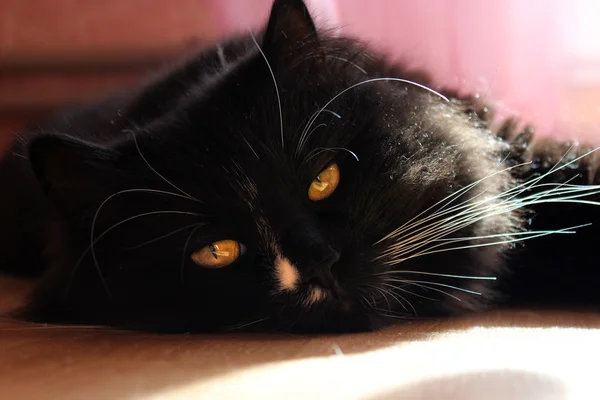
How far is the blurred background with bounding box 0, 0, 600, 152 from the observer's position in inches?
68.7

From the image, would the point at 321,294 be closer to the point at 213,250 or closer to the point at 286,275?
the point at 286,275

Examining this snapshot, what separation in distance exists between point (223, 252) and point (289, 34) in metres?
0.44

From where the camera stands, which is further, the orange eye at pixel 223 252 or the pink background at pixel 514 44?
the pink background at pixel 514 44

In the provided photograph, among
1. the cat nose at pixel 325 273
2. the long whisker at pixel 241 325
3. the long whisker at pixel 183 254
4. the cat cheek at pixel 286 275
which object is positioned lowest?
the long whisker at pixel 241 325

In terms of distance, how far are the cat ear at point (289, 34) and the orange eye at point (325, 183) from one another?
23cm

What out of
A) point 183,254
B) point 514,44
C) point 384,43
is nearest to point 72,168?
point 183,254

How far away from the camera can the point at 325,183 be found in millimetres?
1051

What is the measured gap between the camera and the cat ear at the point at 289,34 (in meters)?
1.07

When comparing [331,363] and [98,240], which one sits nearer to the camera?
[331,363]

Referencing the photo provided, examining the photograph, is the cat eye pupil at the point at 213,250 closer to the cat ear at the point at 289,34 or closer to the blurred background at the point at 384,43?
the cat ear at the point at 289,34

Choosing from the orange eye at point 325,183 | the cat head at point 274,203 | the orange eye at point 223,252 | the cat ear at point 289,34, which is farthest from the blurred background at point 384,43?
the orange eye at point 223,252

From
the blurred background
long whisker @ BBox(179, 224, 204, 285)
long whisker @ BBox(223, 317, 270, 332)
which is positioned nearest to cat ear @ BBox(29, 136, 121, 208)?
long whisker @ BBox(179, 224, 204, 285)

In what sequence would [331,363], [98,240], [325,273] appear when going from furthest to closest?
[98,240]
[325,273]
[331,363]

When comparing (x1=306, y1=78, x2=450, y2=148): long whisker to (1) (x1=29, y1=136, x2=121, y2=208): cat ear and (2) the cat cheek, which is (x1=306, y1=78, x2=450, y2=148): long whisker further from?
(1) (x1=29, y1=136, x2=121, y2=208): cat ear
